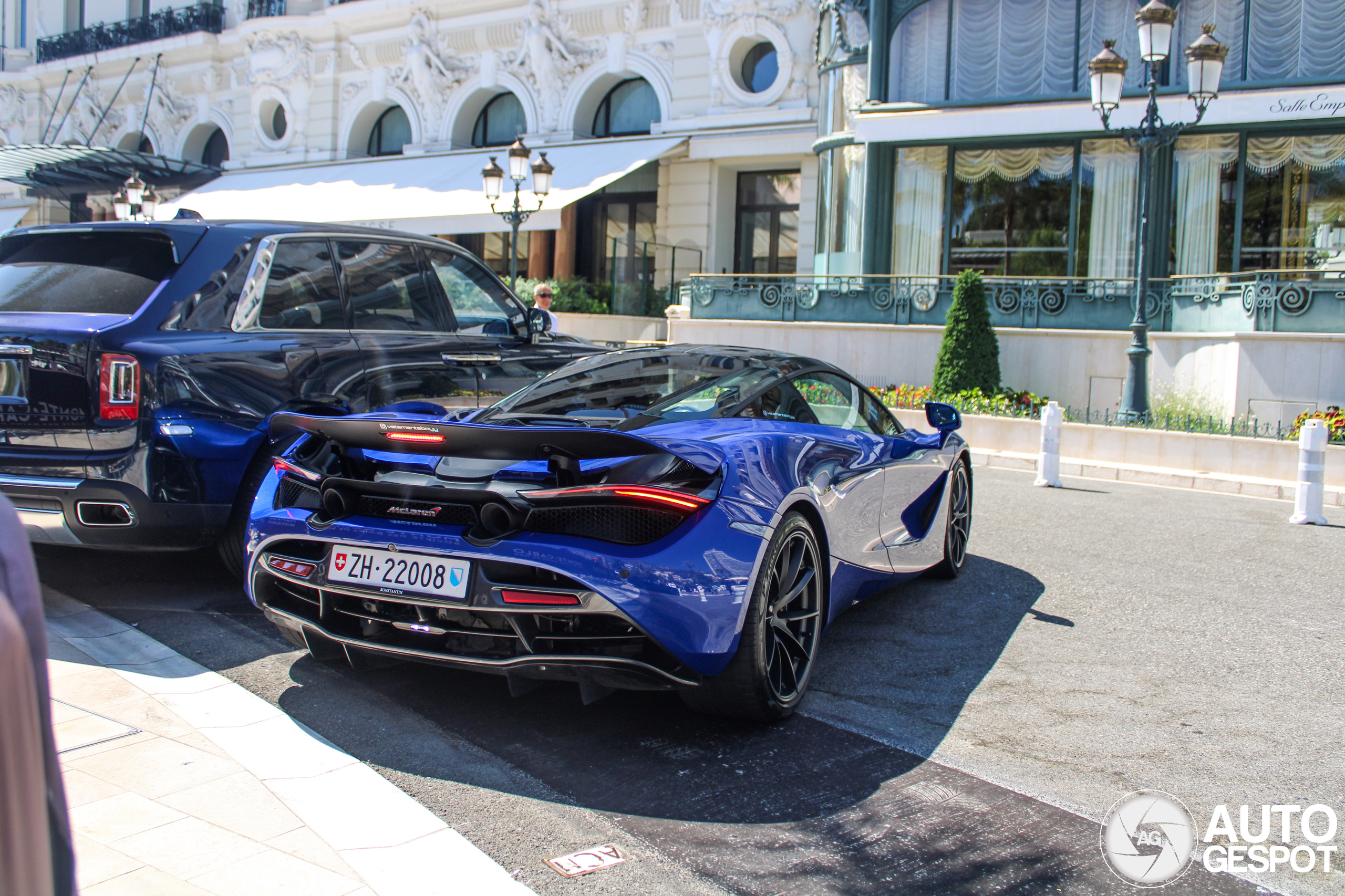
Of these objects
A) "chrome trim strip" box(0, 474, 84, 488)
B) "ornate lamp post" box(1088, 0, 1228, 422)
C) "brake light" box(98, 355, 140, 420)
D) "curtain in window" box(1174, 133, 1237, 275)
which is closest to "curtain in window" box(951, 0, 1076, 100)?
"curtain in window" box(1174, 133, 1237, 275)

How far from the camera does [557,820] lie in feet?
9.78

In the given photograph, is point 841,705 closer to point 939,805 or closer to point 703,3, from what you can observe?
point 939,805

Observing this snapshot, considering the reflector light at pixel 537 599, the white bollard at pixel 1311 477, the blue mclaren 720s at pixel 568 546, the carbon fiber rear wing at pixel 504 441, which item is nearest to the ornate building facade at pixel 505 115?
the white bollard at pixel 1311 477

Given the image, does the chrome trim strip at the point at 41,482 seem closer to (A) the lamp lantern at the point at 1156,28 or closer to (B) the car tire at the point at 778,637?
(B) the car tire at the point at 778,637

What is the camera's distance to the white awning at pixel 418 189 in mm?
22094

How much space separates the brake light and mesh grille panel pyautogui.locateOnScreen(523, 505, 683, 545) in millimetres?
2312

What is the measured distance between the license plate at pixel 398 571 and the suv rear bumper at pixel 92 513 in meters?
1.54

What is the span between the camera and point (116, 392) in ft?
15.2

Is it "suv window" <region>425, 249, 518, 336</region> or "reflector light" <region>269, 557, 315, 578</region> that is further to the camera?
"suv window" <region>425, 249, 518, 336</region>

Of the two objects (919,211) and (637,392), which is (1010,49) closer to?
(919,211)

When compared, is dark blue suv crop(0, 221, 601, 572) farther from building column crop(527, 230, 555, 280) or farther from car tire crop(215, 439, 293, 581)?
→ building column crop(527, 230, 555, 280)

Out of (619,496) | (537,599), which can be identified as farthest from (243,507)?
(619,496)

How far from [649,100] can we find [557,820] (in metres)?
24.7

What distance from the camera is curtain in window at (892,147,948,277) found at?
19.1m
